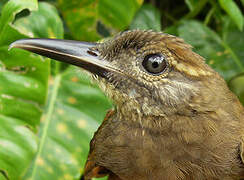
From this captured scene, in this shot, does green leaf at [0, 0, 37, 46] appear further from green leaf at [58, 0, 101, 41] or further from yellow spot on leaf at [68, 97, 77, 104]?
→ green leaf at [58, 0, 101, 41]

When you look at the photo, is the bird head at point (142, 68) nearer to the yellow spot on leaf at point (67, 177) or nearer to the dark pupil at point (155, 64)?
the dark pupil at point (155, 64)

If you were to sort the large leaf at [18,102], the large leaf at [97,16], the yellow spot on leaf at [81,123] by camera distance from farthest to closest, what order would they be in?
1. the large leaf at [97,16]
2. the yellow spot on leaf at [81,123]
3. the large leaf at [18,102]

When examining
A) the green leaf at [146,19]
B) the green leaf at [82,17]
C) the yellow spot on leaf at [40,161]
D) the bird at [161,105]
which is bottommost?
the bird at [161,105]

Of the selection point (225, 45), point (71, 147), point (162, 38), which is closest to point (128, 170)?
point (162, 38)

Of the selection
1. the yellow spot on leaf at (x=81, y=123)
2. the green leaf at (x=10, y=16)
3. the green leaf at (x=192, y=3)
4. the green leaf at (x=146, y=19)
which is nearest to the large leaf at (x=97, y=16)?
the green leaf at (x=146, y=19)

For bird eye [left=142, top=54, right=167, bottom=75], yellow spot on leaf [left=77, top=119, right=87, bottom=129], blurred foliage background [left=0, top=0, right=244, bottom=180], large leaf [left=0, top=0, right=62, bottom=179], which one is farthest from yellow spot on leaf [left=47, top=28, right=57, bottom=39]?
bird eye [left=142, top=54, right=167, bottom=75]

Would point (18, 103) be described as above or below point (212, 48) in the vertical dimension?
below

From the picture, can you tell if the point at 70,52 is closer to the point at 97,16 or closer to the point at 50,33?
the point at 50,33

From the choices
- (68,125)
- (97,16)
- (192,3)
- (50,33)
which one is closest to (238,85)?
(192,3)
